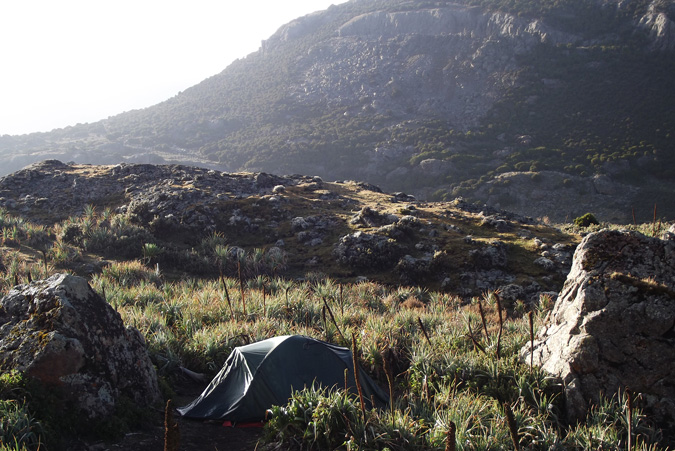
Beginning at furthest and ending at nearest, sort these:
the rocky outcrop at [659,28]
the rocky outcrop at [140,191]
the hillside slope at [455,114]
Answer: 1. the rocky outcrop at [659,28]
2. the hillside slope at [455,114]
3. the rocky outcrop at [140,191]

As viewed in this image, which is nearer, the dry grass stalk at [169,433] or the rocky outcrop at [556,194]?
the dry grass stalk at [169,433]

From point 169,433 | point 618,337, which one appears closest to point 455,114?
point 618,337

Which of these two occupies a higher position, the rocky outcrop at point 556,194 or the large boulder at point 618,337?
the large boulder at point 618,337

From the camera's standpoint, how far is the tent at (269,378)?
5633mm

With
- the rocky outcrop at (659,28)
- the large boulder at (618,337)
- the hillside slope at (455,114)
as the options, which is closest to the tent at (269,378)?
the large boulder at (618,337)

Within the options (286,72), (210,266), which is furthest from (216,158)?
(210,266)

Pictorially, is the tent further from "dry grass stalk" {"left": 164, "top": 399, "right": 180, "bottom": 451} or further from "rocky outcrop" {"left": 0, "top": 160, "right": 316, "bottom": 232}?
"rocky outcrop" {"left": 0, "top": 160, "right": 316, "bottom": 232}

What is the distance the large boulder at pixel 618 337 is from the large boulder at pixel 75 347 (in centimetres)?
498

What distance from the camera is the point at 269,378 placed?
19.3ft

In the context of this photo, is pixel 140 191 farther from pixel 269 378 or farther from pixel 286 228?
pixel 269 378

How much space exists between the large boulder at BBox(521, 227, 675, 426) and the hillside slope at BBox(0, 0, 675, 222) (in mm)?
35779

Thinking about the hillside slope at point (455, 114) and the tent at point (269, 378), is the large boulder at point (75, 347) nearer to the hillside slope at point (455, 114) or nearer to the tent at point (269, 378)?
the tent at point (269, 378)

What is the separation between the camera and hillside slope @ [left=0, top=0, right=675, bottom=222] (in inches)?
1833

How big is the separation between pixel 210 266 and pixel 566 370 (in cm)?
1142
